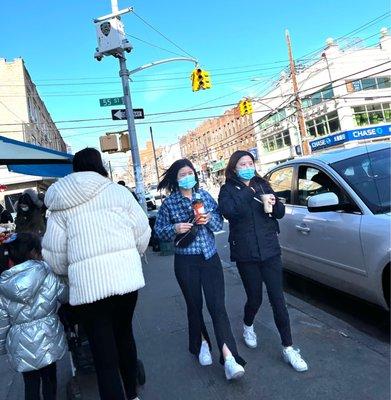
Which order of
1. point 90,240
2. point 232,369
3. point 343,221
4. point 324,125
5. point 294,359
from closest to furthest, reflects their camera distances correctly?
point 90,240
point 232,369
point 294,359
point 343,221
point 324,125

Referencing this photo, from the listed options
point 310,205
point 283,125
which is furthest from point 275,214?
point 283,125

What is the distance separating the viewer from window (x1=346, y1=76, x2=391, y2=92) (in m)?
40.7

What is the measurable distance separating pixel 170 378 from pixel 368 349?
1.66 m

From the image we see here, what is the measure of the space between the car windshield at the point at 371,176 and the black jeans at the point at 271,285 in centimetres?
109

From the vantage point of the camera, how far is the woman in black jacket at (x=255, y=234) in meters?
3.59

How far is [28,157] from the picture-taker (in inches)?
224

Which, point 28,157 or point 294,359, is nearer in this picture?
point 294,359

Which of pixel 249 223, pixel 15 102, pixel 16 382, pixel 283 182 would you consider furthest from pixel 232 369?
pixel 15 102

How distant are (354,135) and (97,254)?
3900cm

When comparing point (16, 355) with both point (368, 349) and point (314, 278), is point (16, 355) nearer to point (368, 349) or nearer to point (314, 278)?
point (368, 349)

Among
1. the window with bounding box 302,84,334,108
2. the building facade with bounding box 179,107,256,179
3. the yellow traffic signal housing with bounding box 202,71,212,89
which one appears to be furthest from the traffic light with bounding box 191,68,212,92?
the building facade with bounding box 179,107,256,179

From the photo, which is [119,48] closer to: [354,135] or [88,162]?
[88,162]

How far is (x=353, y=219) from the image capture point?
4.08 m

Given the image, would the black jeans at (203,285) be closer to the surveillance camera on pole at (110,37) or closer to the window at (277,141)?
the surveillance camera on pole at (110,37)
